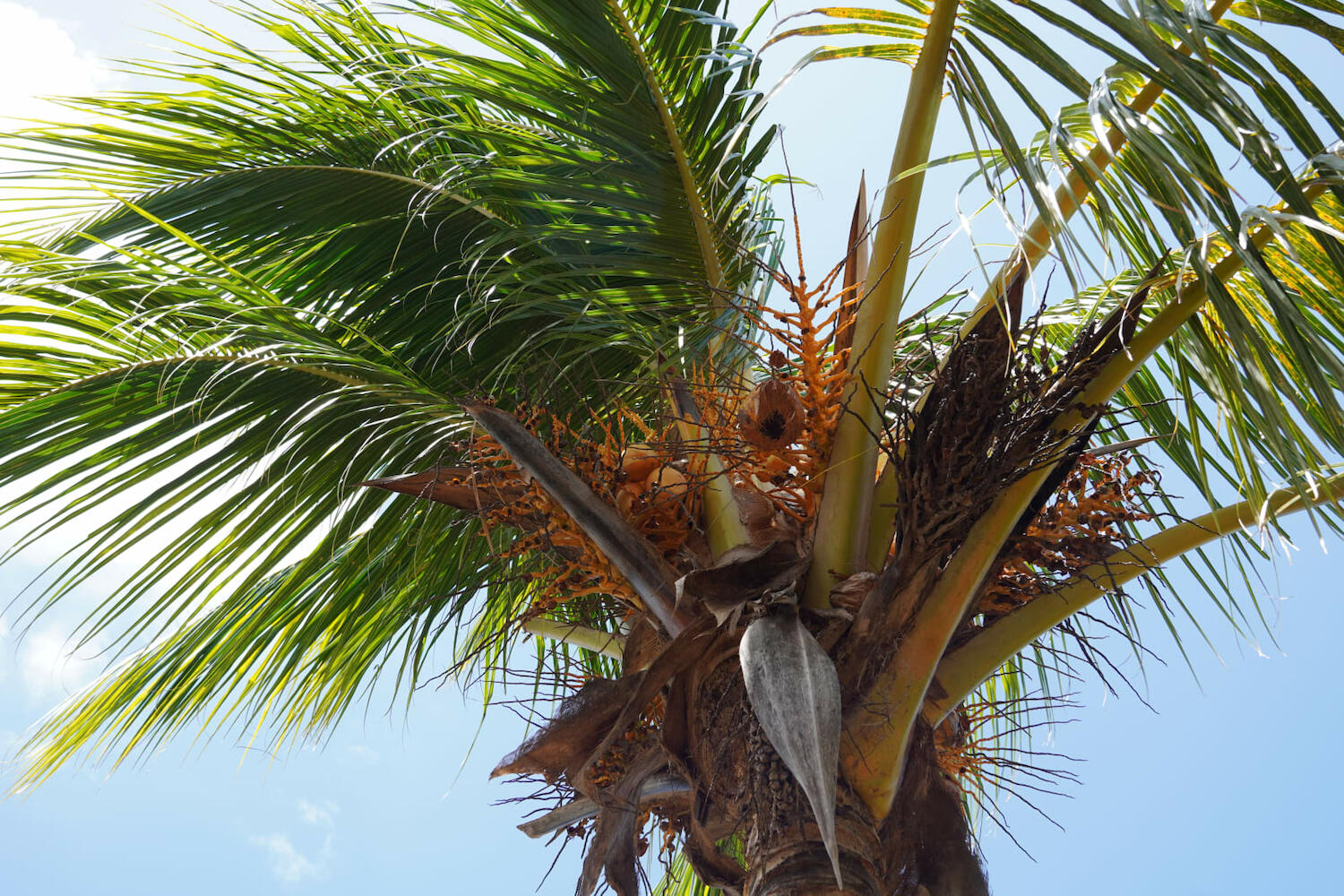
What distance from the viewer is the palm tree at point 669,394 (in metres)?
1.75

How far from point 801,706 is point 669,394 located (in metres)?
0.91

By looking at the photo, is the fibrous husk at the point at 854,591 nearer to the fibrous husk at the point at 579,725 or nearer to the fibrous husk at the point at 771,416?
the fibrous husk at the point at 771,416

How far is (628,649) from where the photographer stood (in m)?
2.23

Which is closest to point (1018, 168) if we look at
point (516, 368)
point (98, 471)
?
point (516, 368)

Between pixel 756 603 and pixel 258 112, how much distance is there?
1711 millimetres

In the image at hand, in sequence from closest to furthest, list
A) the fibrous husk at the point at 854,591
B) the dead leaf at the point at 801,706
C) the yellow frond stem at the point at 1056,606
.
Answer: the dead leaf at the point at 801,706 → the fibrous husk at the point at 854,591 → the yellow frond stem at the point at 1056,606

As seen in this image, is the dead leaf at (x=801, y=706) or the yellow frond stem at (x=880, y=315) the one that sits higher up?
the yellow frond stem at (x=880, y=315)

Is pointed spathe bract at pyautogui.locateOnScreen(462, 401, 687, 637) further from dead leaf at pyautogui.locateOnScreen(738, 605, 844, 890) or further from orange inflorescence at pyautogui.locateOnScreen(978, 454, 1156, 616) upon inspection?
orange inflorescence at pyautogui.locateOnScreen(978, 454, 1156, 616)

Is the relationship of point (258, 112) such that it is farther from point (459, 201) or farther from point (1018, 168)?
point (1018, 168)

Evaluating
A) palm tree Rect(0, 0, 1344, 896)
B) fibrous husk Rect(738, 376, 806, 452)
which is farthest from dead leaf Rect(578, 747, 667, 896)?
fibrous husk Rect(738, 376, 806, 452)

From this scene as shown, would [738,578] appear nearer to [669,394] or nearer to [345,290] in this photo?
[669,394]

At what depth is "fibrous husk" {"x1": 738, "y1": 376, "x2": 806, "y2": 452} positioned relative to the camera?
1938mm

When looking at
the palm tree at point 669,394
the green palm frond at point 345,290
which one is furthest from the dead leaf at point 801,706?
the green palm frond at point 345,290

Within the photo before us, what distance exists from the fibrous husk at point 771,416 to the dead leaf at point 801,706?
0.37m
